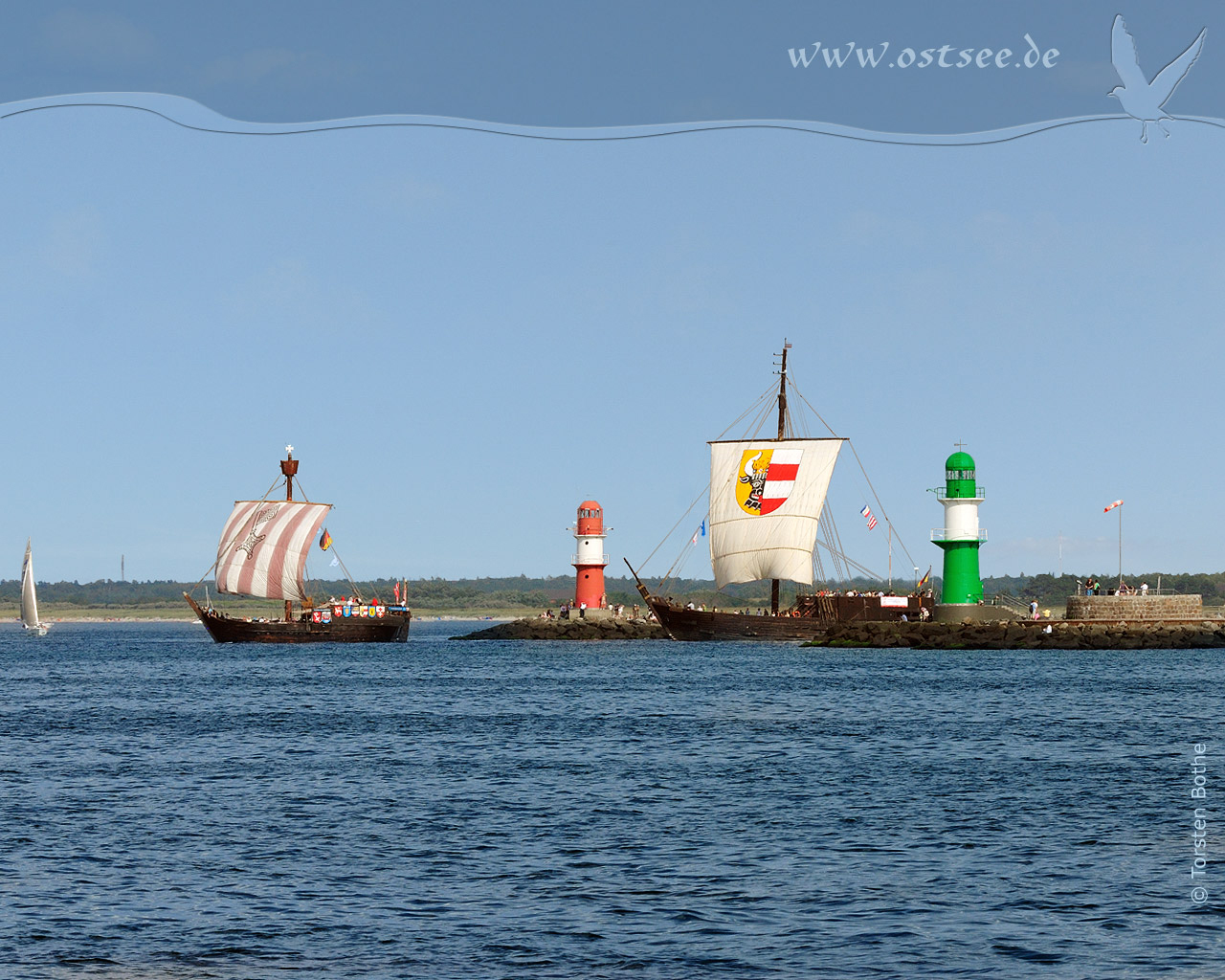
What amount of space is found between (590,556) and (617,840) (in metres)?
111

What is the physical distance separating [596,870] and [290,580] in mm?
115055

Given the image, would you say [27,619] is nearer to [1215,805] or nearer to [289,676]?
[289,676]

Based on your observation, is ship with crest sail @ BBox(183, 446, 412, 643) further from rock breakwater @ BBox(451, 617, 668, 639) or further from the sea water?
the sea water

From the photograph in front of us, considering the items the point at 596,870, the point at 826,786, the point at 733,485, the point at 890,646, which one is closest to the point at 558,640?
the point at 733,485

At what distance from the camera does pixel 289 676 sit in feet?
251

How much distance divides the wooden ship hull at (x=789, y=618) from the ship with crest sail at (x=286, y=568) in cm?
2724

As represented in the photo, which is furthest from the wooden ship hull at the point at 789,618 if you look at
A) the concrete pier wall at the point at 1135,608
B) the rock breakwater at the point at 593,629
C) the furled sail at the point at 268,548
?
the furled sail at the point at 268,548

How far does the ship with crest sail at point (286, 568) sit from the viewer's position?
131m

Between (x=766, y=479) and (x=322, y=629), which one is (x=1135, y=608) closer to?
(x=766, y=479)

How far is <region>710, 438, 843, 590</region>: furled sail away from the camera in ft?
413

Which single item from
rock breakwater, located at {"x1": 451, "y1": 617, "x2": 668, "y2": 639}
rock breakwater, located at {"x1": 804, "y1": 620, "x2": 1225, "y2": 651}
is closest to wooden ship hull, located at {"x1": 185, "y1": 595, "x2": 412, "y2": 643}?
rock breakwater, located at {"x1": 451, "y1": 617, "x2": 668, "y2": 639}

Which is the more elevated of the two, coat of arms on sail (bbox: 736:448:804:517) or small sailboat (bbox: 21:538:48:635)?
coat of arms on sail (bbox: 736:448:804:517)

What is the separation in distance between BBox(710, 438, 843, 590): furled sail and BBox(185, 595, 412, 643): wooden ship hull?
32.9 m

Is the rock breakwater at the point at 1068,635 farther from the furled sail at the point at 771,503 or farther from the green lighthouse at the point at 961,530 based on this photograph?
the furled sail at the point at 771,503
